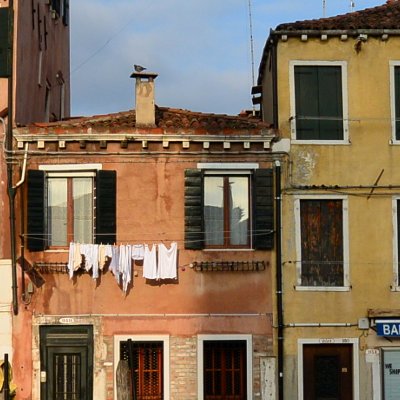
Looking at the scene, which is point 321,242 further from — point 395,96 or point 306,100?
point 395,96

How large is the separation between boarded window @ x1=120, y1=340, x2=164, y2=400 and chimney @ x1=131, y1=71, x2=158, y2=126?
4.67 metres

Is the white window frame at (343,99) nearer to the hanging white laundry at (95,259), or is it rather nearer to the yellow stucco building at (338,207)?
the yellow stucco building at (338,207)

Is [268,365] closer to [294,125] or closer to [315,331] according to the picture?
[315,331]

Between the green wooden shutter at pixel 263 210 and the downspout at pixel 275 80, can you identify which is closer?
the green wooden shutter at pixel 263 210

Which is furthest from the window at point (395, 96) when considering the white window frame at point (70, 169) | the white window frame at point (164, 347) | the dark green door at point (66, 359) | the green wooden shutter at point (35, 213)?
the dark green door at point (66, 359)

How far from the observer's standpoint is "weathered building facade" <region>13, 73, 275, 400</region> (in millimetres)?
23062

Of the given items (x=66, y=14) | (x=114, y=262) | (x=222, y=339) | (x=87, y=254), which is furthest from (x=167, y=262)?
(x=66, y=14)

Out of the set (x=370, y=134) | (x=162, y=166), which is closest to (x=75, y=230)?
(x=162, y=166)

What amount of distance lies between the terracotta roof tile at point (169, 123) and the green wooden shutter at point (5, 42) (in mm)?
1342

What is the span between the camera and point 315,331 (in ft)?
76.1

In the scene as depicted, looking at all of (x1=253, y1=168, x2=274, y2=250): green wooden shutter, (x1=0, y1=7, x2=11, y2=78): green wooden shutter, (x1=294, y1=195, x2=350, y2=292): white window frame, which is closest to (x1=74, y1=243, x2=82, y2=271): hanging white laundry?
(x1=253, y1=168, x2=274, y2=250): green wooden shutter

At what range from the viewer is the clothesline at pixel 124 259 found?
23.0 m

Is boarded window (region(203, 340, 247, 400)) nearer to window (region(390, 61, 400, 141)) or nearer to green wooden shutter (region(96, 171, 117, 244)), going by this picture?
green wooden shutter (region(96, 171, 117, 244))

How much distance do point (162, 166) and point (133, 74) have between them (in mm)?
2126
